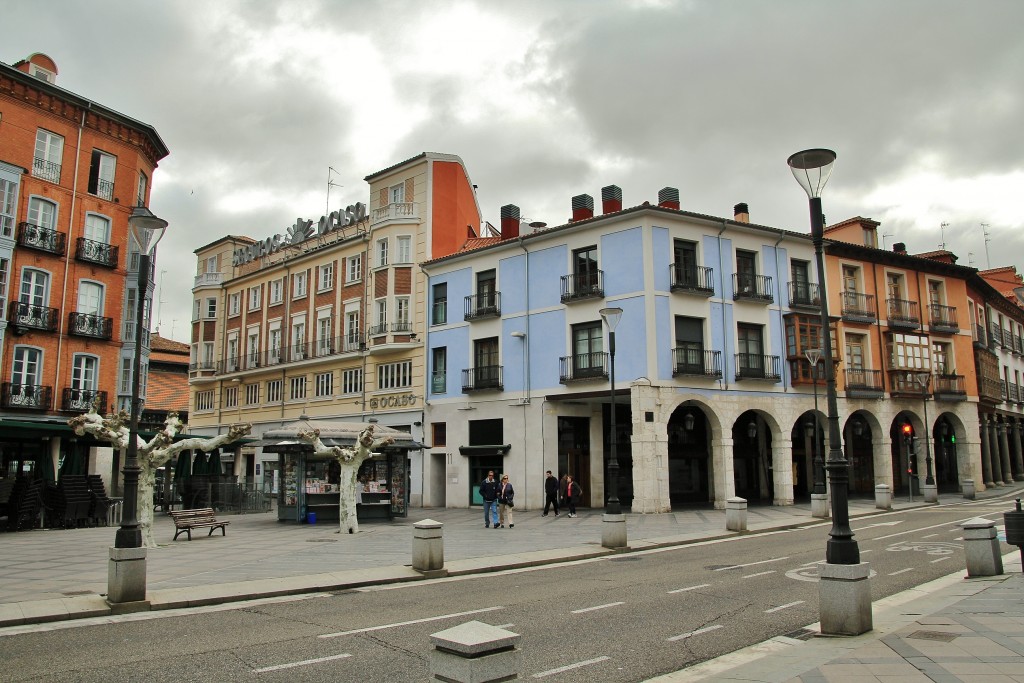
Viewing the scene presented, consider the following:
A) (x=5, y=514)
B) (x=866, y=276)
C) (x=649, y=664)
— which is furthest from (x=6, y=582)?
(x=866, y=276)

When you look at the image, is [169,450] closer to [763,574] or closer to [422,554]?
[422,554]

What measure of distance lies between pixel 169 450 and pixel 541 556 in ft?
29.7

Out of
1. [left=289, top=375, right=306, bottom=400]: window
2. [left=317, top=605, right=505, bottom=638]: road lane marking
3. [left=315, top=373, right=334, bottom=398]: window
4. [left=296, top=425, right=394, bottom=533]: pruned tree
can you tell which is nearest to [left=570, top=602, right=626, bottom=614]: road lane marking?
[left=317, top=605, right=505, bottom=638]: road lane marking

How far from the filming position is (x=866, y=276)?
37.2 m

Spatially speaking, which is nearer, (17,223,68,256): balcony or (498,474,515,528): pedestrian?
(498,474,515,528): pedestrian

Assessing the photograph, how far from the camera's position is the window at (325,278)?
42.7 metres

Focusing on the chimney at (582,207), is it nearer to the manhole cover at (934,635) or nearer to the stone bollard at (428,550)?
the stone bollard at (428,550)

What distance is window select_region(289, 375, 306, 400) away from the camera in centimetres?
4403

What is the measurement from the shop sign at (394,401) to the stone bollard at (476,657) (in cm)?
3310

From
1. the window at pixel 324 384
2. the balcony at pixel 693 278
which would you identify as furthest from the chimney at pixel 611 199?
the window at pixel 324 384

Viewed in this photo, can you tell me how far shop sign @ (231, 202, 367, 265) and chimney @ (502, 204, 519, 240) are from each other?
27.9 ft

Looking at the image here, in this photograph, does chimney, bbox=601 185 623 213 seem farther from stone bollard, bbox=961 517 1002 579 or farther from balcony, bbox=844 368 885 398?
stone bollard, bbox=961 517 1002 579

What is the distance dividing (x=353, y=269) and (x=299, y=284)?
18.6ft

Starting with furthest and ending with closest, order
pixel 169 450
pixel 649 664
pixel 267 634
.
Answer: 1. pixel 169 450
2. pixel 267 634
3. pixel 649 664
